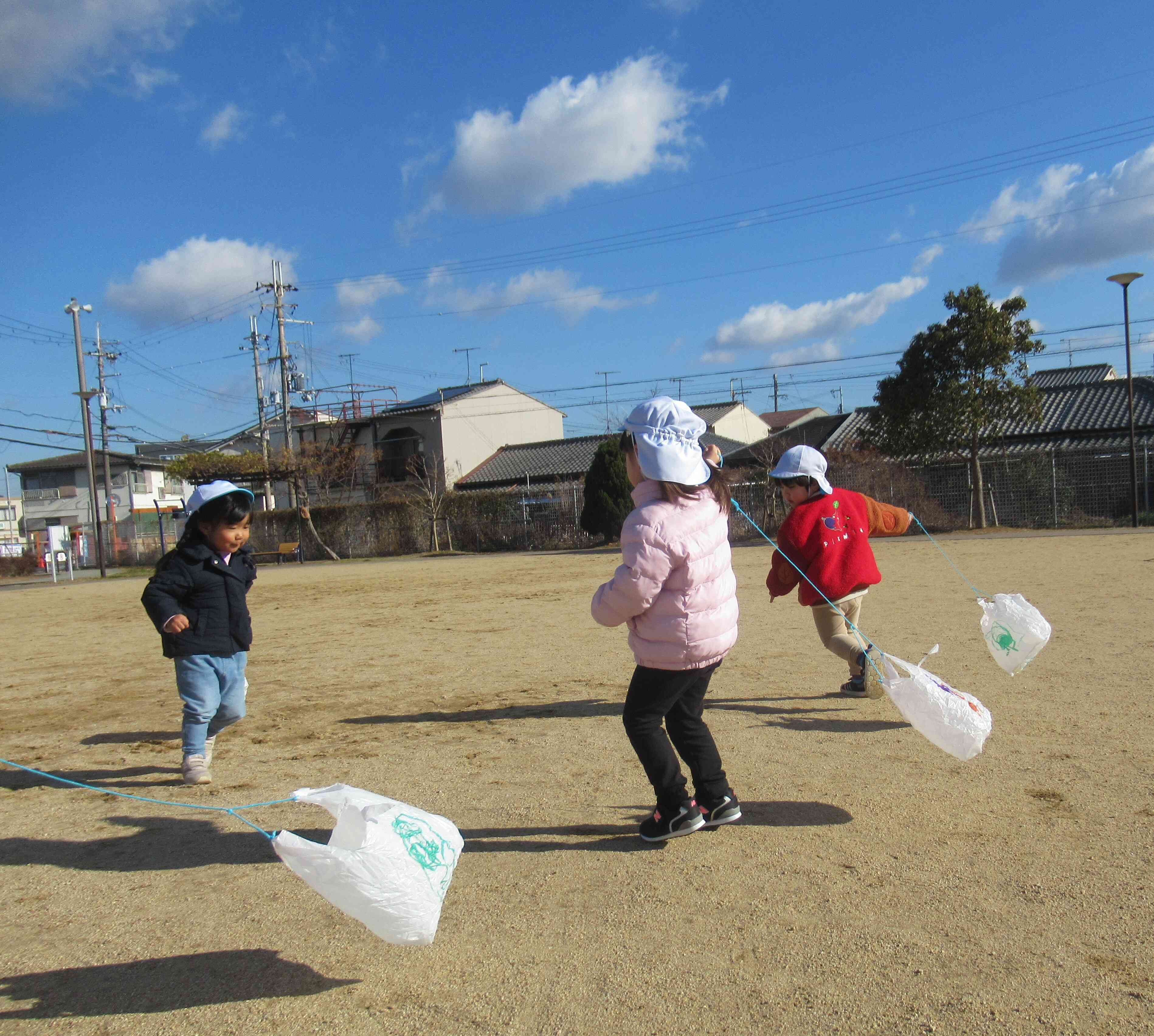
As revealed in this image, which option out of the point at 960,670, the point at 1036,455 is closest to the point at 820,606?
the point at 960,670

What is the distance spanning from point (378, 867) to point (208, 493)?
261 centimetres

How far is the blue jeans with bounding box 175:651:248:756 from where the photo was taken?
4.27 m

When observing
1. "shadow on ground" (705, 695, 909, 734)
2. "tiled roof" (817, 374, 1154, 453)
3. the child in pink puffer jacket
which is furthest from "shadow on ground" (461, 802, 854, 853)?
"tiled roof" (817, 374, 1154, 453)

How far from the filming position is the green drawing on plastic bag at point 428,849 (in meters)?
2.41

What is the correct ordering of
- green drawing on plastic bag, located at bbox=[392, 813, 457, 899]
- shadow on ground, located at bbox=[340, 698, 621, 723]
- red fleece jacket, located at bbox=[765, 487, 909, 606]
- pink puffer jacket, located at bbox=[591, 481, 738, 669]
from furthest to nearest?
1. shadow on ground, located at bbox=[340, 698, 621, 723]
2. red fleece jacket, located at bbox=[765, 487, 909, 606]
3. pink puffer jacket, located at bbox=[591, 481, 738, 669]
4. green drawing on plastic bag, located at bbox=[392, 813, 457, 899]

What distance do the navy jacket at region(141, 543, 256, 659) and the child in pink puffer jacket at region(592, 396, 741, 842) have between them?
2159 mm

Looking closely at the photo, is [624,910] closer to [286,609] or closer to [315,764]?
[315,764]

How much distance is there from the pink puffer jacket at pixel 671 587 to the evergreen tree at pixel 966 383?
20.2 meters

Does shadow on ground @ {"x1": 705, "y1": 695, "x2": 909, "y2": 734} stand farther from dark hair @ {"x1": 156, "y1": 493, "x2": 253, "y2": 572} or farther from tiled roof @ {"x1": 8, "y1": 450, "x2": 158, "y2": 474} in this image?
tiled roof @ {"x1": 8, "y1": 450, "x2": 158, "y2": 474}

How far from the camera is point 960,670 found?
19.0 ft

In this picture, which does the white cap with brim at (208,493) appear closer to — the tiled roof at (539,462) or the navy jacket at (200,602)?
the navy jacket at (200,602)

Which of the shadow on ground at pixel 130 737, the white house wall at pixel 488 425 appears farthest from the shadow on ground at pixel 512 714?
the white house wall at pixel 488 425

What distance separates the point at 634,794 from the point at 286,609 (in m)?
10.0

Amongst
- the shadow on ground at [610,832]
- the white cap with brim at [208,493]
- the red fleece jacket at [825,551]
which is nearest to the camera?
the shadow on ground at [610,832]
